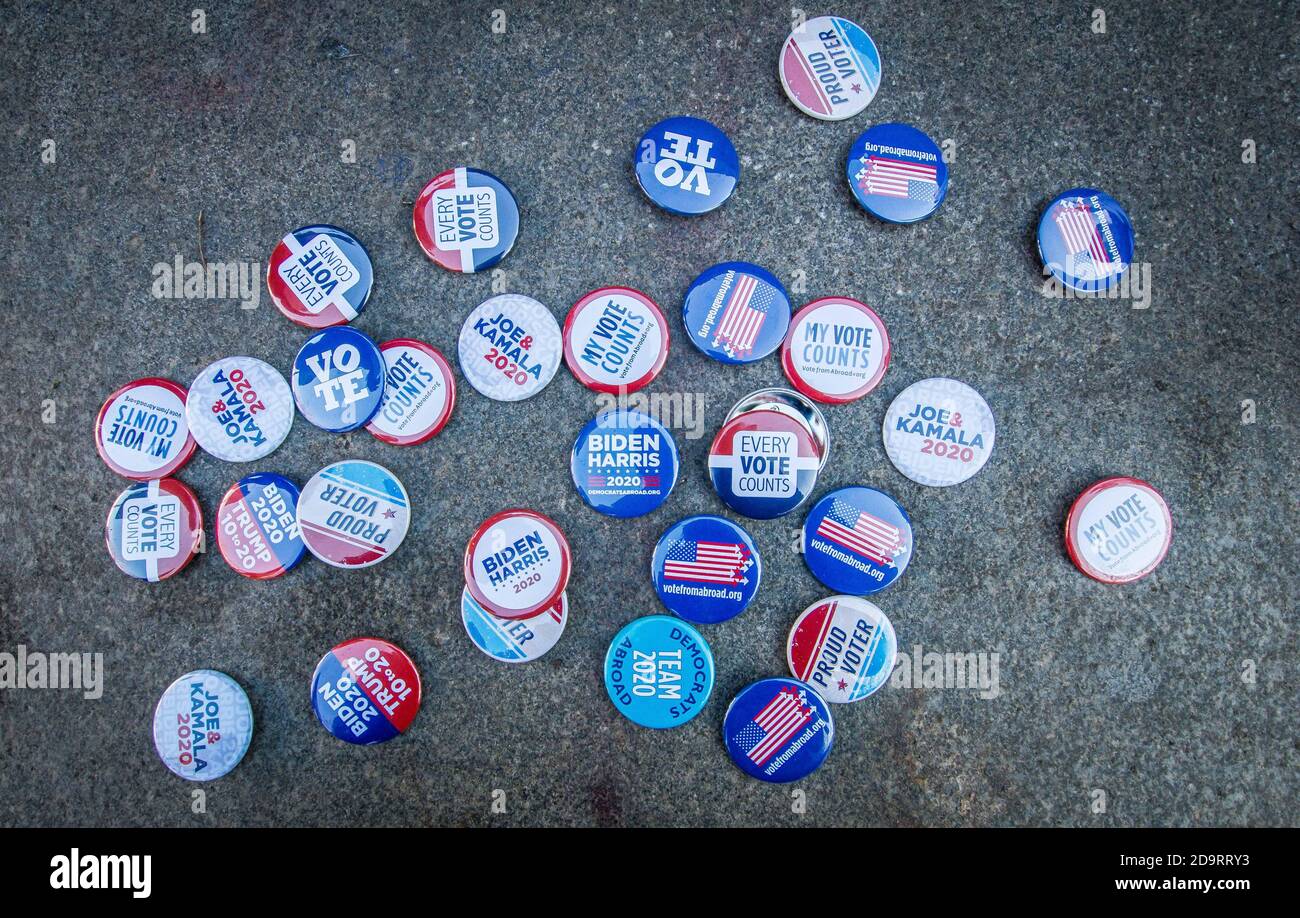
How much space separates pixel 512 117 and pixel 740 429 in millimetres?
843

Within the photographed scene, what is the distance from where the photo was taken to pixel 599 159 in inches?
67.7

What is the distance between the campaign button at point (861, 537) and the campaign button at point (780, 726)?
258mm

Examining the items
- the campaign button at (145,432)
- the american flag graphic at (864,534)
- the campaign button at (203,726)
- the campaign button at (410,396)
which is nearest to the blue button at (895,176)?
the american flag graphic at (864,534)

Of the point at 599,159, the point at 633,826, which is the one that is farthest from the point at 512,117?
the point at 633,826

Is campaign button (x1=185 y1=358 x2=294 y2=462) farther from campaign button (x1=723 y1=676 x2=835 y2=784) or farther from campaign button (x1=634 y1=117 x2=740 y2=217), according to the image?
campaign button (x1=723 y1=676 x2=835 y2=784)

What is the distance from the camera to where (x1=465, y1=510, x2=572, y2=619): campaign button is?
1.63m

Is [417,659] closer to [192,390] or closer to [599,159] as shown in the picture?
[192,390]

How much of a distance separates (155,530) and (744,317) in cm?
133

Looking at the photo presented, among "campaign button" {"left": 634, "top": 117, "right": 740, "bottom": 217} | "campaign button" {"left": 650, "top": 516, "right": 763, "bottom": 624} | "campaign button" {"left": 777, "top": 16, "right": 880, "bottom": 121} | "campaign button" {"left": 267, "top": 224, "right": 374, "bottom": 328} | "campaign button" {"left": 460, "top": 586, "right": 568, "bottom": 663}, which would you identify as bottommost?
"campaign button" {"left": 460, "top": 586, "right": 568, "bottom": 663}

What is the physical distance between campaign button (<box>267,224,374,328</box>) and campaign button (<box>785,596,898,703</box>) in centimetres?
117

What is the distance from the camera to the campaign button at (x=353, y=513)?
164cm

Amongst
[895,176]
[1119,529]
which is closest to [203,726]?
[895,176]

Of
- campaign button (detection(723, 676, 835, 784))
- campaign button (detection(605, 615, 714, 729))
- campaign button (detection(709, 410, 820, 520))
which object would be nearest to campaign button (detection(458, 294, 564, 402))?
campaign button (detection(709, 410, 820, 520))

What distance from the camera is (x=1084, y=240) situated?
5.53 feet
